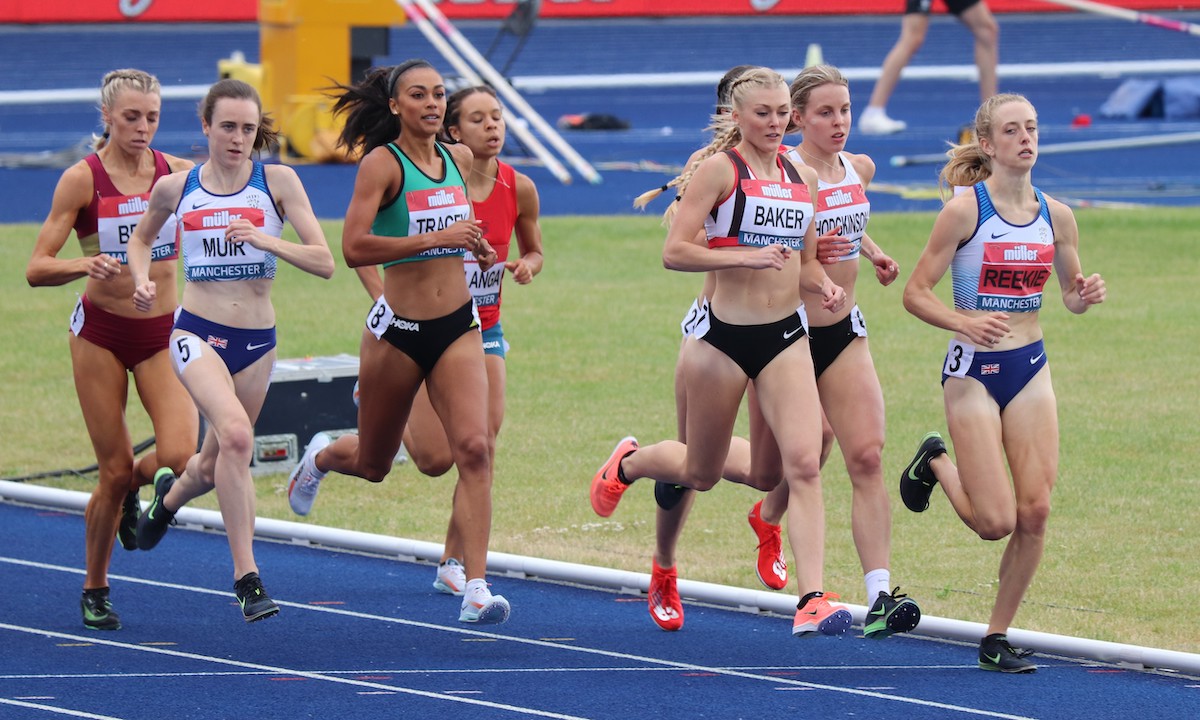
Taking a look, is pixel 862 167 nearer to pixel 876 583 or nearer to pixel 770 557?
pixel 770 557

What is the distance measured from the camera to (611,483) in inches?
301

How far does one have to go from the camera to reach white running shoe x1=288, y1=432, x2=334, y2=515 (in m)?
7.90

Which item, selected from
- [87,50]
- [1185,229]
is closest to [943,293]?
[1185,229]

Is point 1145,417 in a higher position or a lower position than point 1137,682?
higher

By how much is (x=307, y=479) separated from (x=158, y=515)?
2.86ft

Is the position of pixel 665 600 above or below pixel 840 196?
below

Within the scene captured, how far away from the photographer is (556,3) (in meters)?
34.3

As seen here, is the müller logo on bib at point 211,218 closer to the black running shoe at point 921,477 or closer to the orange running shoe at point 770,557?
the orange running shoe at point 770,557

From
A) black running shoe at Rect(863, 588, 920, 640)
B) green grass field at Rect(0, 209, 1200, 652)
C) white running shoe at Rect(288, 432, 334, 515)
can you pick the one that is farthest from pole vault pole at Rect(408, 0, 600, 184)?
black running shoe at Rect(863, 588, 920, 640)

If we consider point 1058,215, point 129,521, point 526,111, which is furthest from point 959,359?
point 526,111

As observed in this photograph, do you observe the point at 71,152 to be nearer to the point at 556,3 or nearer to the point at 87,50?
the point at 87,50

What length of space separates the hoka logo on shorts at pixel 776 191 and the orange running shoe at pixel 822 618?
1.41 meters

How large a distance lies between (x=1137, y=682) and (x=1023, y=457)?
0.89m

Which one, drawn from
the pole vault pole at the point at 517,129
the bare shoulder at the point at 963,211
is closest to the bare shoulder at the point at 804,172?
the bare shoulder at the point at 963,211
